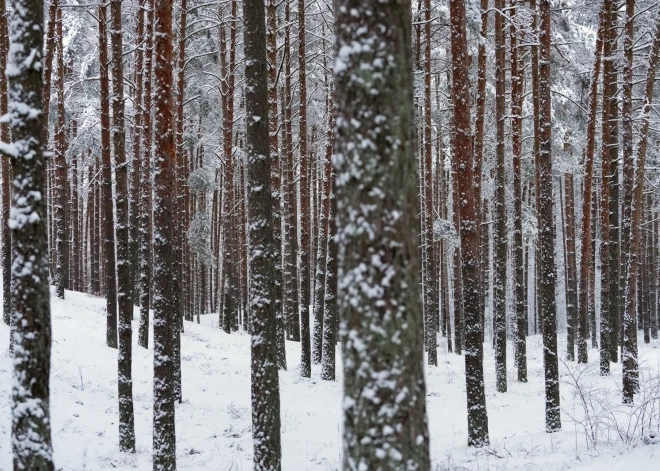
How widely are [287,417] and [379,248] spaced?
9.06m

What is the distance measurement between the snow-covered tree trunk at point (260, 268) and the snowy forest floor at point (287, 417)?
2250mm

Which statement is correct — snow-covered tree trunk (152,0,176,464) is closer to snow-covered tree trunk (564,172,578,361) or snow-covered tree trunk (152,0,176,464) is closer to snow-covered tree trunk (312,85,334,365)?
snow-covered tree trunk (312,85,334,365)

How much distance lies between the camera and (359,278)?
3078mm

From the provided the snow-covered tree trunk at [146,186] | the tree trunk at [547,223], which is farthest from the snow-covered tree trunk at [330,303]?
the tree trunk at [547,223]

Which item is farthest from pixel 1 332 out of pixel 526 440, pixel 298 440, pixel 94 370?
pixel 526 440

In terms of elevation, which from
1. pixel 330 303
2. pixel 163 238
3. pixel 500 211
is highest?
pixel 500 211

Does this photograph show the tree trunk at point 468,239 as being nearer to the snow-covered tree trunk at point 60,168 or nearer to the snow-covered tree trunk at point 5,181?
the snow-covered tree trunk at point 5,181

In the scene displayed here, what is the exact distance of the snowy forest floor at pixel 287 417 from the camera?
767cm

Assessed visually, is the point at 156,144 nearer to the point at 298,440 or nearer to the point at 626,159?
the point at 298,440

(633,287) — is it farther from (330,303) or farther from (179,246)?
(179,246)

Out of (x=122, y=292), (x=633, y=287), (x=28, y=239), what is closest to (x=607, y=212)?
(x=633, y=287)

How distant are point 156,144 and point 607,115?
37.8 ft

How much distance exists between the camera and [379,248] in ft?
10.0

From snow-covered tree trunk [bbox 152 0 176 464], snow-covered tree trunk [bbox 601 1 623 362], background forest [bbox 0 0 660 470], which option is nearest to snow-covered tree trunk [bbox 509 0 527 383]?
background forest [bbox 0 0 660 470]
